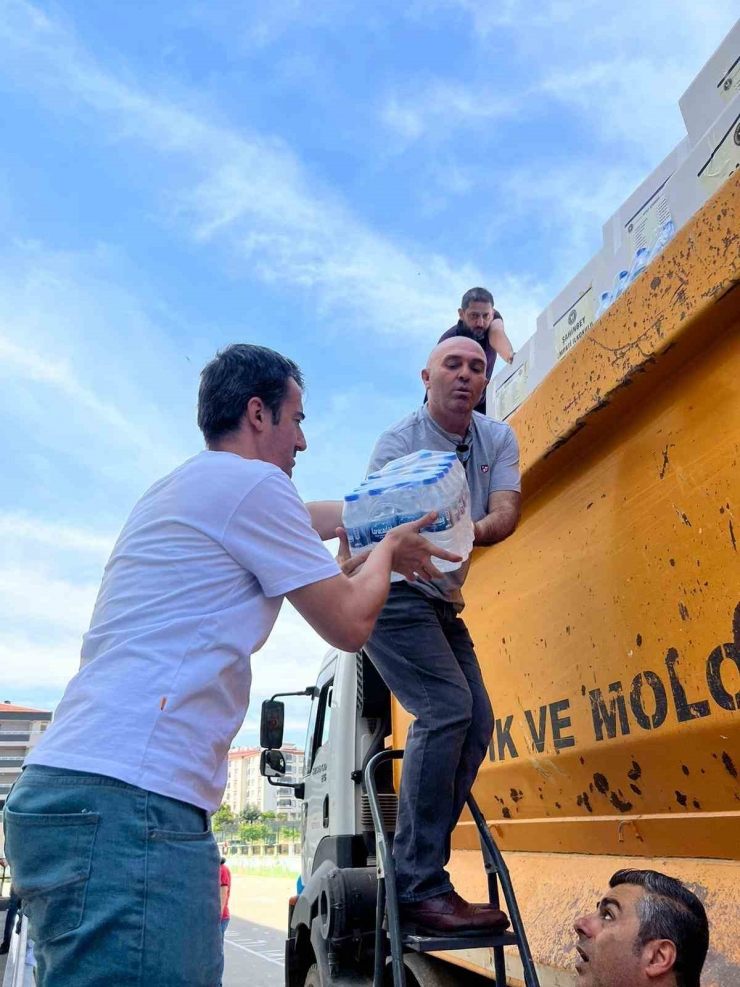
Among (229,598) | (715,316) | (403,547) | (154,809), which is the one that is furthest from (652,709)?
(154,809)

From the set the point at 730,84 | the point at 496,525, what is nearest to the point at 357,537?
the point at 496,525

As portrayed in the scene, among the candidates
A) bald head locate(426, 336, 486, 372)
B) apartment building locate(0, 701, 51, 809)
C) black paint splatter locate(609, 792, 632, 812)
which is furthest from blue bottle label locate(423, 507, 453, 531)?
apartment building locate(0, 701, 51, 809)

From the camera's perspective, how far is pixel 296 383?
1779 mm

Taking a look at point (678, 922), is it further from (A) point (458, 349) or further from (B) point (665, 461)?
(A) point (458, 349)

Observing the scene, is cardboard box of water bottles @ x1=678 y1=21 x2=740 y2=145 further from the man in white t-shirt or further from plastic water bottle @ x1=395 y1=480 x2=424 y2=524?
the man in white t-shirt

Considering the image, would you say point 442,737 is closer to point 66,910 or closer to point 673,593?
point 673,593

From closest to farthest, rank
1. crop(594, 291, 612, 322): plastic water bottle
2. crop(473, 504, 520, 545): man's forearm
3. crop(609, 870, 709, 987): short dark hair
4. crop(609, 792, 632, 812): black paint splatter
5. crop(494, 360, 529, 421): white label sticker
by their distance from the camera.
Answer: crop(609, 870, 709, 987): short dark hair < crop(609, 792, 632, 812): black paint splatter < crop(473, 504, 520, 545): man's forearm < crop(594, 291, 612, 322): plastic water bottle < crop(494, 360, 529, 421): white label sticker

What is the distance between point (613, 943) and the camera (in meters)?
1.80

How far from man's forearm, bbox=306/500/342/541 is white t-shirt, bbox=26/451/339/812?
874mm

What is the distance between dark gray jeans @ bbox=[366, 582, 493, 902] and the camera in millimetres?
2113

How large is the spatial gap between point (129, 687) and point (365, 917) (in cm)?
245

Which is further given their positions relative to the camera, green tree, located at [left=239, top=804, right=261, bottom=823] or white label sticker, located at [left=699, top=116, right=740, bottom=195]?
green tree, located at [left=239, top=804, right=261, bottom=823]

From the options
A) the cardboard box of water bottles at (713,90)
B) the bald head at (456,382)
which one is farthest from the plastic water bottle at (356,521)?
the cardboard box of water bottles at (713,90)

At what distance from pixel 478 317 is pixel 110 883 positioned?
156 inches
